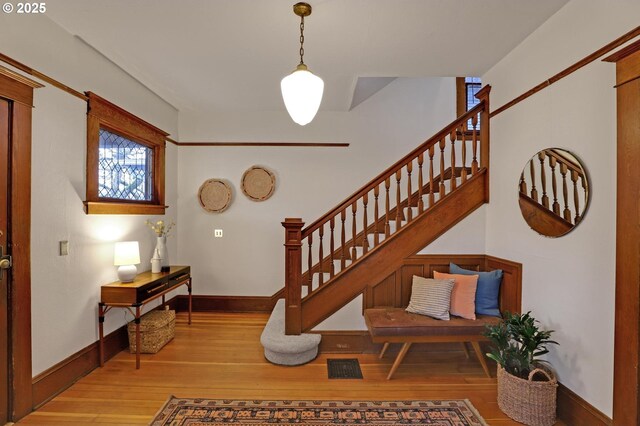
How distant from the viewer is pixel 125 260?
10.4ft

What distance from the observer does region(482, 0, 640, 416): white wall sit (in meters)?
1.94

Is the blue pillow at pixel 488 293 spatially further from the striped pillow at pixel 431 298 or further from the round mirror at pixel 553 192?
the round mirror at pixel 553 192

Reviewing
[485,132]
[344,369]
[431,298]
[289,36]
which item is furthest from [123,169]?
[485,132]

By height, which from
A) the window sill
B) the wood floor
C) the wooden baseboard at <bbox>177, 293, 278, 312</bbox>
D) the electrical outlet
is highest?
the window sill

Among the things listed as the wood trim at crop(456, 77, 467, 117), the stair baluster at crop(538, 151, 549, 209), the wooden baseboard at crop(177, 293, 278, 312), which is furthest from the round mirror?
the wooden baseboard at crop(177, 293, 278, 312)

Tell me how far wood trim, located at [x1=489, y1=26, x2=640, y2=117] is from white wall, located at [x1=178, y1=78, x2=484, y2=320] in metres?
1.77

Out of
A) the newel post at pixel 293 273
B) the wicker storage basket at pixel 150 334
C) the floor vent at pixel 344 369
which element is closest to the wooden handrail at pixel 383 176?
the newel post at pixel 293 273

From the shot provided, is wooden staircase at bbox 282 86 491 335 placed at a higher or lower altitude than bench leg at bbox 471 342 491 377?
higher

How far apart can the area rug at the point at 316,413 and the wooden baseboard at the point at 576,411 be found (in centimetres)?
56

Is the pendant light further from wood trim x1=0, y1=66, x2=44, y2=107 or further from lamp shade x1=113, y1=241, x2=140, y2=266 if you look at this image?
lamp shade x1=113, y1=241, x2=140, y2=266

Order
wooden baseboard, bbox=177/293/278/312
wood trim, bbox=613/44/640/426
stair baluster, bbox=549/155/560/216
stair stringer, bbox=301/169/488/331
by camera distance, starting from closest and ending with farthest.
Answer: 1. wood trim, bbox=613/44/640/426
2. stair baluster, bbox=549/155/560/216
3. stair stringer, bbox=301/169/488/331
4. wooden baseboard, bbox=177/293/278/312

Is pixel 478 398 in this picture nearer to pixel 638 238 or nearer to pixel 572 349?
pixel 572 349

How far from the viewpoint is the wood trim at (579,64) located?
71.9 inches

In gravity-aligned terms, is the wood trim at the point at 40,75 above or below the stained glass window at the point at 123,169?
Answer: above
